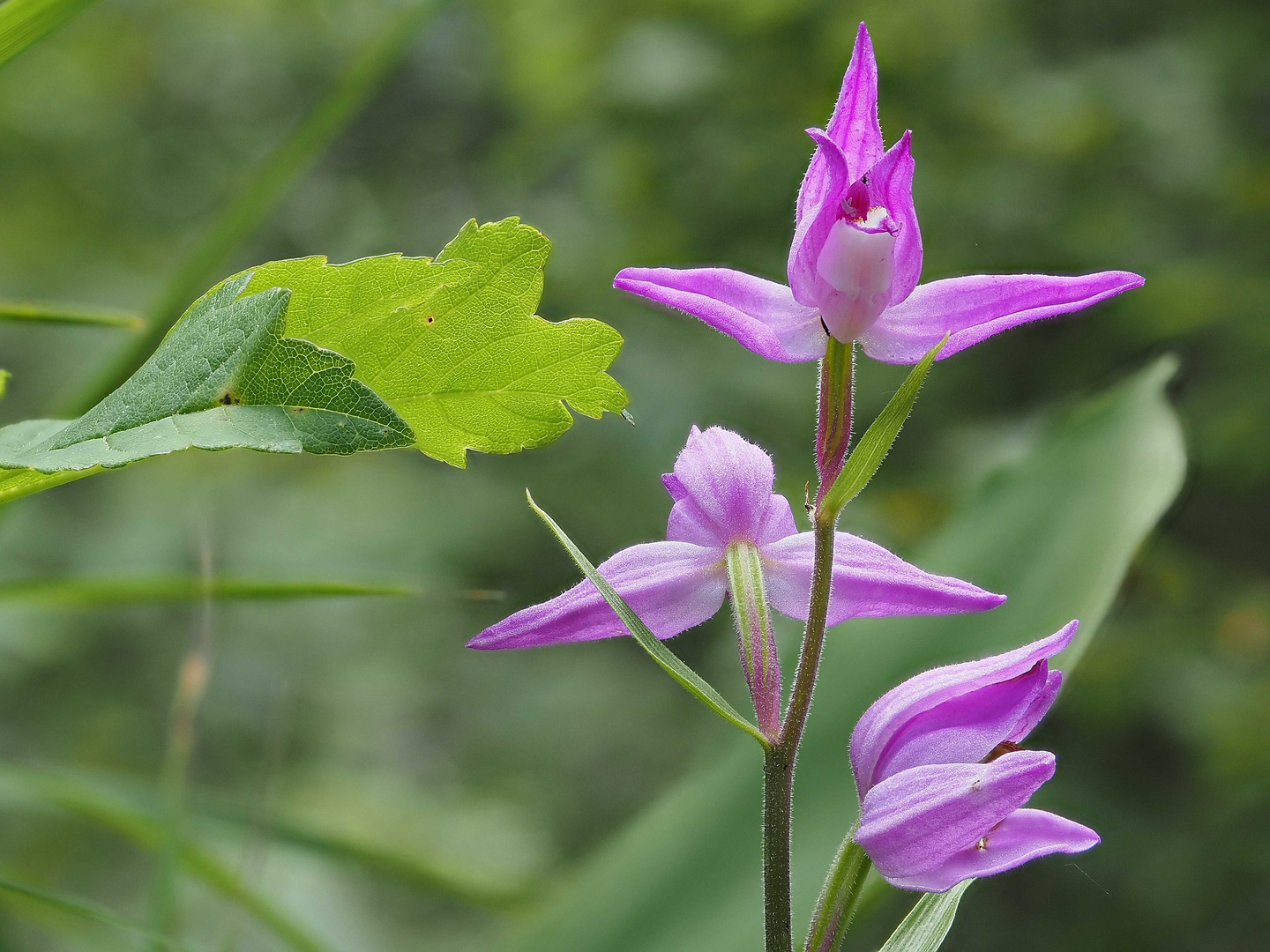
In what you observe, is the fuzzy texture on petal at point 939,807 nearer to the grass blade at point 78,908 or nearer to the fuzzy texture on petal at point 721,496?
the fuzzy texture on petal at point 721,496

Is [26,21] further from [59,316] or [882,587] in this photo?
[882,587]

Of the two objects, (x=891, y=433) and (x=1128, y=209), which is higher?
(x=1128, y=209)

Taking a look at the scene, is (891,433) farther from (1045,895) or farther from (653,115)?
(1045,895)

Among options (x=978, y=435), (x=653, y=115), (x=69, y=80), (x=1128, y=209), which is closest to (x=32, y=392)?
(x=69, y=80)

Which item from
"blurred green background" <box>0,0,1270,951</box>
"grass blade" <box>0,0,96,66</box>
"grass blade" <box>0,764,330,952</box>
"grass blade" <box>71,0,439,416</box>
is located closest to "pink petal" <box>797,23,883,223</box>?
"grass blade" <box>0,0,96,66</box>

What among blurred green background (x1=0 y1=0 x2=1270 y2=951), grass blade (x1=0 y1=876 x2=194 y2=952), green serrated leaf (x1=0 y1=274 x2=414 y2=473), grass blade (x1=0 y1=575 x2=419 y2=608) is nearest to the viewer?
green serrated leaf (x1=0 y1=274 x2=414 y2=473)

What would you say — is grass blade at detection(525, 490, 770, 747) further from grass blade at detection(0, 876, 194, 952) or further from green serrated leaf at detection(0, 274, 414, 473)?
grass blade at detection(0, 876, 194, 952)

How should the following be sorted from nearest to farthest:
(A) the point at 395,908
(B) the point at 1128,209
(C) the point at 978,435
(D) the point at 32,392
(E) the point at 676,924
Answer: (E) the point at 676,924, (C) the point at 978,435, (B) the point at 1128,209, (A) the point at 395,908, (D) the point at 32,392
